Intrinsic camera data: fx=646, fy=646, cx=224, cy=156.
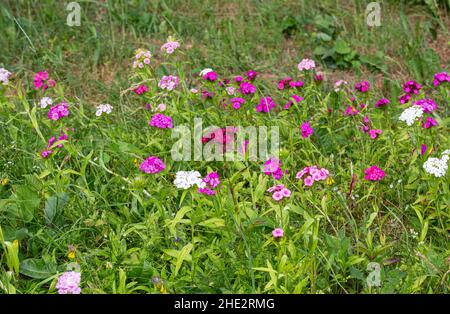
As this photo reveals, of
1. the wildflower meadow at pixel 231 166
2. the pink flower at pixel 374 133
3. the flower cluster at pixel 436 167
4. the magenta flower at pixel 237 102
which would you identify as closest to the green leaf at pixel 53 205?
the wildflower meadow at pixel 231 166

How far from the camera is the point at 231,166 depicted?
318cm

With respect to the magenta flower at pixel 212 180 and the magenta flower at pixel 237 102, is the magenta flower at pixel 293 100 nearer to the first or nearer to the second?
the magenta flower at pixel 237 102

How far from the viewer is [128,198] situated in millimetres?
3092

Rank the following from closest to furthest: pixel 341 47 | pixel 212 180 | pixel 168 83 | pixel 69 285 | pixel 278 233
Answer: pixel 69 285
pixel 278 233
pixel 212 180
pixel 168 83
pixel 341 47

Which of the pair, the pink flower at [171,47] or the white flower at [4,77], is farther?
the pink flower at [171,47]

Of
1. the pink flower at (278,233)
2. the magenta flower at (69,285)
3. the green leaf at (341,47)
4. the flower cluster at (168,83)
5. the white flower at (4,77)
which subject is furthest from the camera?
the green leaf at (341,47)

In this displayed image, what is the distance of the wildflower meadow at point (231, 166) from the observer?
2.54 metres

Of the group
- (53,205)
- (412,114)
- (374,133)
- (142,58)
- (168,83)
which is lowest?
(53,205)

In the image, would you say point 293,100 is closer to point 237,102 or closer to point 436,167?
point 237,102

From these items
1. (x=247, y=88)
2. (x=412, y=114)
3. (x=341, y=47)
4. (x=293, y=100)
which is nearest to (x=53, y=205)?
(x=247, y=88)

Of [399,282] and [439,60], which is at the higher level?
[439,60]
